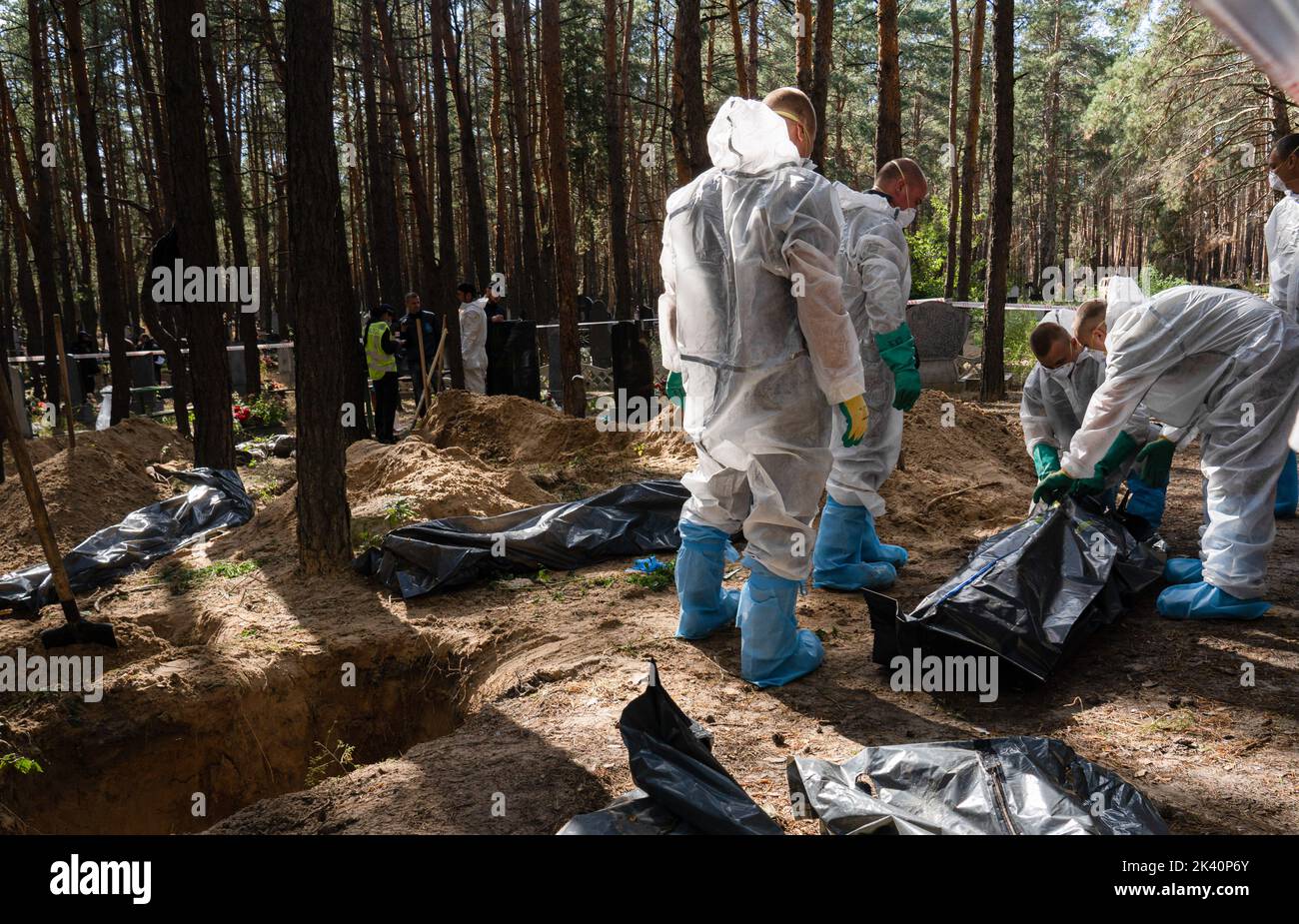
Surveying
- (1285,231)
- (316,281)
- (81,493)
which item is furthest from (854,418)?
(81,493)

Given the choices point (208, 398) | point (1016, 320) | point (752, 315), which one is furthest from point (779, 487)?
point (1016, 320)

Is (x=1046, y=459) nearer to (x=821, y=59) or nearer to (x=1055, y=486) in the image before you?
(x=1055, y=486)

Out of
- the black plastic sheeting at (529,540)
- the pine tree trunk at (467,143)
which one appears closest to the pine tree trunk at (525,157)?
the pine tree trunk at (467,143)

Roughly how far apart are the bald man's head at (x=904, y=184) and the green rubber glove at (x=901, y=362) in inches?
31.8

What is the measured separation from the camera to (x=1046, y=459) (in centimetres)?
512

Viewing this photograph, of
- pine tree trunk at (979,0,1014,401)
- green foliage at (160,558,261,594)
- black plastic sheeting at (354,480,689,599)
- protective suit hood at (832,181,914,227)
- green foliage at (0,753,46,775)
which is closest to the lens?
green foliage at (0,753,46,775)

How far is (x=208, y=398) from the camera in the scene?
8.66m

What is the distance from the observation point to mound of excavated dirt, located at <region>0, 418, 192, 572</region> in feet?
26.0

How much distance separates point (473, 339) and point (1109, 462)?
1167cm

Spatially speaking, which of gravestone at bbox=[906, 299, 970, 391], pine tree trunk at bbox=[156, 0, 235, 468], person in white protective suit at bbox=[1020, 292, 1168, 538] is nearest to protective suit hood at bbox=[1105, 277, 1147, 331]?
person in white protective suit at bbox=[1020, 292, 1168, 538]

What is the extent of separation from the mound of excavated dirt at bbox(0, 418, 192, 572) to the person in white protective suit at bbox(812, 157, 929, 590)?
6.19 metres

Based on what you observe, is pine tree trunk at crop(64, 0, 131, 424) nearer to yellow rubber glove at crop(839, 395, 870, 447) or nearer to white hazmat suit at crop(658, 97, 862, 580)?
white hazmat suit at crop(658, 97, 862, 580)
